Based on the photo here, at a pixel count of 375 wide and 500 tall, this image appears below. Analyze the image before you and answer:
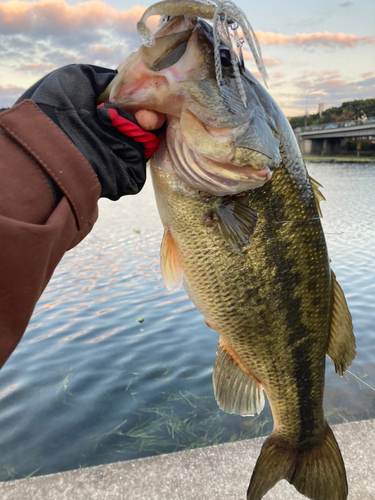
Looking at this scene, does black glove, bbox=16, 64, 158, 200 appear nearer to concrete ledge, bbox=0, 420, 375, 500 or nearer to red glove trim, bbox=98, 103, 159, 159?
red glove trim, bbox=98, 103, 159, 159

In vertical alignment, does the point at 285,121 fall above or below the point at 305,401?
above

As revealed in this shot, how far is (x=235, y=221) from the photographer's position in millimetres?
1854

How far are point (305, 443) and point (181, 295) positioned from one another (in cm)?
604

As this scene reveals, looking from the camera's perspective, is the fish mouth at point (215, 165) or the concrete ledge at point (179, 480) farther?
the concrete ledge at point (179, 480)

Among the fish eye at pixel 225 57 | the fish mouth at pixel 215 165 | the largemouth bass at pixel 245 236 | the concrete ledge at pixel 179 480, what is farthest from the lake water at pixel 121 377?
the concrete ledge at pixel 179 480

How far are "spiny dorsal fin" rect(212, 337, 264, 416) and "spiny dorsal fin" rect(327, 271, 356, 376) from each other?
1.58 feet

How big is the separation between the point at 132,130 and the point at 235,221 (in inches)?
23.6

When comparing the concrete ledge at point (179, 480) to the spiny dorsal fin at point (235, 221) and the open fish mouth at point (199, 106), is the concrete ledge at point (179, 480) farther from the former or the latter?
the open fish mouth at point (199, 106)

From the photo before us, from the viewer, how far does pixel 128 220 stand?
1622 cm

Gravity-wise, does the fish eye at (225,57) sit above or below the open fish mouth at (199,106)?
above

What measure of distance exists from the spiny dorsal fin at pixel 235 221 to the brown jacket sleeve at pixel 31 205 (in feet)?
2.02

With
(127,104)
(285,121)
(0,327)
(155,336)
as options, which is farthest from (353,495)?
(155,336)

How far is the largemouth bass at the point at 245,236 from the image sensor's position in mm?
1630

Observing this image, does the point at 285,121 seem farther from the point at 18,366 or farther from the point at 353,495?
the point at 18,366
